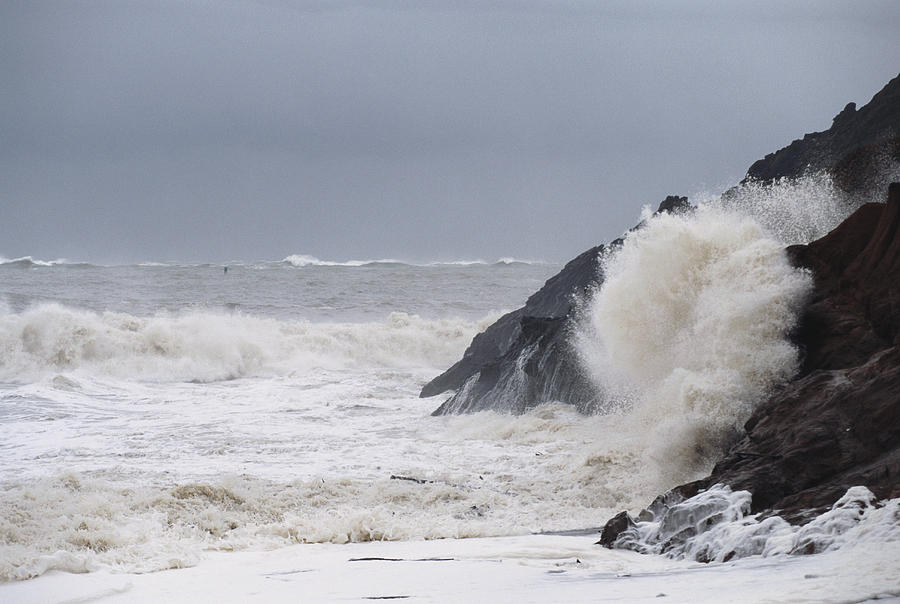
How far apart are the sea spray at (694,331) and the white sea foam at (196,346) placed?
1164cm

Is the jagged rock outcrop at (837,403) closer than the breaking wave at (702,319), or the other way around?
the jagged rock outcrop at (837,403)

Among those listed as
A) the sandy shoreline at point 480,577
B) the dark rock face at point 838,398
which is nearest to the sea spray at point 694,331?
the dark rock face at point 838,398

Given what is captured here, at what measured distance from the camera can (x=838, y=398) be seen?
571 cm

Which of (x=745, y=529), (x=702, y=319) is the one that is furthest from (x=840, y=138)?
(x=745, y=529)

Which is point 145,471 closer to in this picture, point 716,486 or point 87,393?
point 716,486

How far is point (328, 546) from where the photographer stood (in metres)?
6.38

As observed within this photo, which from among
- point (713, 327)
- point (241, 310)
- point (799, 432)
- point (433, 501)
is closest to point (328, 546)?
point (433, 501)

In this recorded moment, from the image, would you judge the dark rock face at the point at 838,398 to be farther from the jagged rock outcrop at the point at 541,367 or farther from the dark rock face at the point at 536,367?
the dark rock face at the point at 536,367

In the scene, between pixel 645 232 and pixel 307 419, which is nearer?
pixel 645 232

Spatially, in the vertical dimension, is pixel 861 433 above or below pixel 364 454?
above

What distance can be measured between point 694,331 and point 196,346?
15.5 metres

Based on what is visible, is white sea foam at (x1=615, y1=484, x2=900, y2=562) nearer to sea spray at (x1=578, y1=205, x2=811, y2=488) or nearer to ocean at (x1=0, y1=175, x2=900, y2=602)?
ocean at (x1=0, y1=175, x2=900, y2=602)

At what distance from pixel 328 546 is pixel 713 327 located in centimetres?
427

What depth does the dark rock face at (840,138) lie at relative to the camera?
12.6 metres
